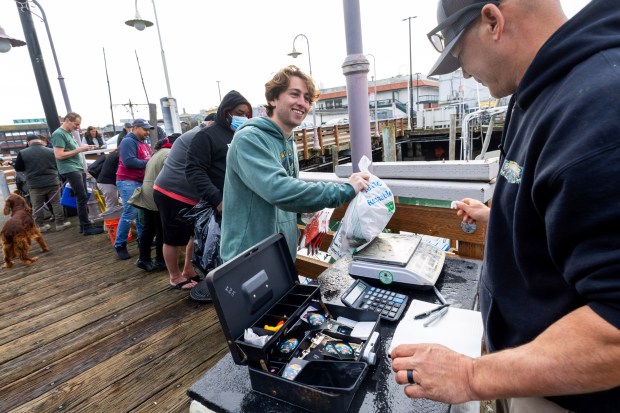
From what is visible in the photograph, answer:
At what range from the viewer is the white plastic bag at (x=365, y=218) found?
5.32ft

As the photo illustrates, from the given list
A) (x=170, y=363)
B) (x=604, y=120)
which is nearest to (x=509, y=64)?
(x=604, y=120)

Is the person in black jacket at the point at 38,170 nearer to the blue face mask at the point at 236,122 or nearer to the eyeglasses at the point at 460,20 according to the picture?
the blue face mask at the point at 236,122

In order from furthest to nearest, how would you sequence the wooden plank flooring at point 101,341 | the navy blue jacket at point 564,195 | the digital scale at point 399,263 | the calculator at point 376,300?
the wooden plank flooring at point 101,341
the digital scale at point 399,263
the calculator at point 376,300
the navy blue jacket at point 564,195

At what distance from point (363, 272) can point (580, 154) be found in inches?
41.5

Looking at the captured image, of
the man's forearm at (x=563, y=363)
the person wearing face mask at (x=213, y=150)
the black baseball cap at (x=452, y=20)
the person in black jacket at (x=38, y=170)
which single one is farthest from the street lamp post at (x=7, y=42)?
the man's forearm at (x=563, y=363)

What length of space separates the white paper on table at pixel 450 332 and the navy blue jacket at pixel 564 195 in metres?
0.13

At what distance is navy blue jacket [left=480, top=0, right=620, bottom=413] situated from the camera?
0.54m

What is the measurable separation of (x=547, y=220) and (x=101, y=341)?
3.54 meters

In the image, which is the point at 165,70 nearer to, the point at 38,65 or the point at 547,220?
the point at 38,65

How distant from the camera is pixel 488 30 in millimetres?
859

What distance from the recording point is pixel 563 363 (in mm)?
600

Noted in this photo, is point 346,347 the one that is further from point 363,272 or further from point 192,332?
point 192,332

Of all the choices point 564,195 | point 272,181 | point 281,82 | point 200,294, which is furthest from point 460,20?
point 200,294

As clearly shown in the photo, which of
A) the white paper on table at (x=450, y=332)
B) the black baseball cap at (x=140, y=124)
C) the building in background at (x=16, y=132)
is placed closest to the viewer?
the white paper on table at (x=450, y=332)
